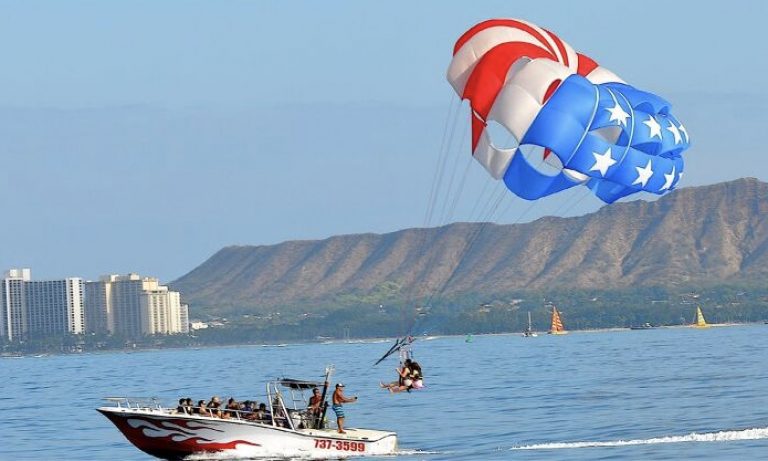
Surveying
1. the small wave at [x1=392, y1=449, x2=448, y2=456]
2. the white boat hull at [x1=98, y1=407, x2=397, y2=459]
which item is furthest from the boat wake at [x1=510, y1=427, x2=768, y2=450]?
the white boat hull at [x1=98, y1=407, x2=397, y2=459]

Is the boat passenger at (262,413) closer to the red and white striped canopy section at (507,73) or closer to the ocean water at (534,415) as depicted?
the ocean water at (534,415)

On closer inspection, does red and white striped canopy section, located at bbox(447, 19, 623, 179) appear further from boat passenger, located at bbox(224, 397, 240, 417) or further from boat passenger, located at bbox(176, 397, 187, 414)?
boat passenger, located at bbox(176, 397, 187, 414)

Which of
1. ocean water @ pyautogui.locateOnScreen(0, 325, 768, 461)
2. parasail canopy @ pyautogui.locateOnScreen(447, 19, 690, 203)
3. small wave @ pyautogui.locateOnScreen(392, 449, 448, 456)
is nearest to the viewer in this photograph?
parasail canopy @ pyautogui.locateOnScreen(447, 19, 690, 203)

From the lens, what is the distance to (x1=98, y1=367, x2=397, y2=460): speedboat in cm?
4228

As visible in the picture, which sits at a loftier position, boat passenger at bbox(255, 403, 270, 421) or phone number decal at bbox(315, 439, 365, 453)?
boat passenger at bbox(255, 403, 270, 421)

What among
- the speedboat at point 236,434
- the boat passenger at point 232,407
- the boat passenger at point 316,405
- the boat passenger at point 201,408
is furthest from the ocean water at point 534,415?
the boat passenger at point 316,405

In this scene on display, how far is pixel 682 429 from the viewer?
49469 millimetres

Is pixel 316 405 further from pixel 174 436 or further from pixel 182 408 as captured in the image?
pixel 174 436

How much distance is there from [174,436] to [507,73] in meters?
13.3

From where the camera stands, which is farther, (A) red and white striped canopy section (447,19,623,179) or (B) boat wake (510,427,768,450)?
(B) boat wake (510,427,768,450)

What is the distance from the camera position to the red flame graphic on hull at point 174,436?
42281 mm

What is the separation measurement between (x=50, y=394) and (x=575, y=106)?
62.0 meters

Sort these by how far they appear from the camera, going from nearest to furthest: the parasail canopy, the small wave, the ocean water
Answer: the parasail canopy
the small wave
the ocean water

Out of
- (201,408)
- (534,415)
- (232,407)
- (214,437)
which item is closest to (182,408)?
(201,408)
